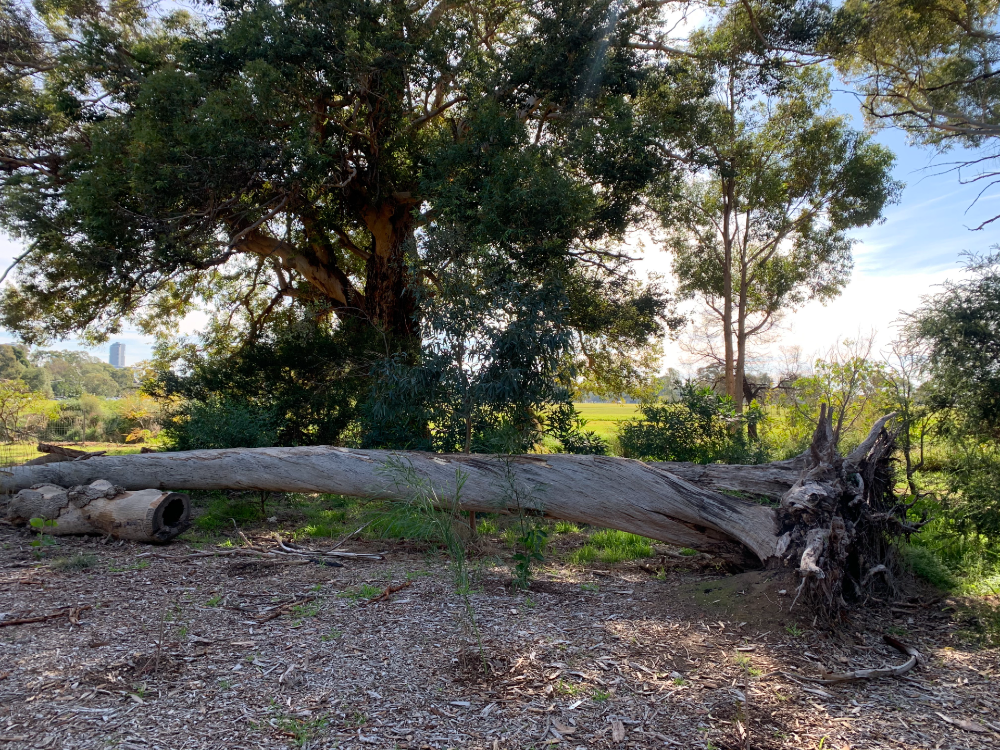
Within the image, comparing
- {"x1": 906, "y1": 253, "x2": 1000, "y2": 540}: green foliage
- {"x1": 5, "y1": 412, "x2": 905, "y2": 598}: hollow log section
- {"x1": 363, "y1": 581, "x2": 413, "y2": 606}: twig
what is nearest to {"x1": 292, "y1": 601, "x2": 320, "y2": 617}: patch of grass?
{"x1": 363, "y1": 581, "x2": 413, "y2": 606}: twig

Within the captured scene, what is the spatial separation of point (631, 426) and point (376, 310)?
483 cm

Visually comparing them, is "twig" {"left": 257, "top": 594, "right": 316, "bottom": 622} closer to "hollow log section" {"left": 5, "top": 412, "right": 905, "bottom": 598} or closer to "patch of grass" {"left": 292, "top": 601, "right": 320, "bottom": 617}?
"patch of grass" {"left": 292, "top": 601, "right": 320, "bottom": 617}

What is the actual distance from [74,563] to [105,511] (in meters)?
1.04

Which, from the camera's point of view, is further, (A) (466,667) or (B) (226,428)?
(B) (226,428)

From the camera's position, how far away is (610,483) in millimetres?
5543

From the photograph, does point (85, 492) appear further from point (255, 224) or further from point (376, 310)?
point (376, 310)

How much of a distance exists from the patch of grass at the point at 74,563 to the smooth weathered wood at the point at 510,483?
5.05 feet

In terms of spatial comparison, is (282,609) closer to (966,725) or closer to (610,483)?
(610,483)

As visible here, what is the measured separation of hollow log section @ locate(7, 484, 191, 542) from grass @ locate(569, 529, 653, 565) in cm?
405

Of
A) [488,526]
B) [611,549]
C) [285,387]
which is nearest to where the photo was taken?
[611,549]

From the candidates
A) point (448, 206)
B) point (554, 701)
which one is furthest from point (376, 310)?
point (554, 701)

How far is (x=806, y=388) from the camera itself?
10492 mm

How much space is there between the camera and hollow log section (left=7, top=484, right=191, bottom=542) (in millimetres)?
6121

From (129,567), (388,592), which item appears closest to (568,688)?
(388,592)
